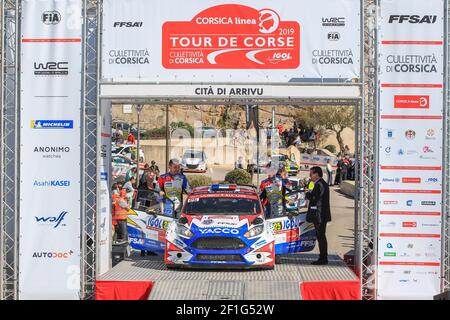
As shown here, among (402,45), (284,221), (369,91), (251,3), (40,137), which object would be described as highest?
(251,3)

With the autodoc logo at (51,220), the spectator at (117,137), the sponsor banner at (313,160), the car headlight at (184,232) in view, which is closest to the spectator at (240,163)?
the sponsor banner at (313,160)

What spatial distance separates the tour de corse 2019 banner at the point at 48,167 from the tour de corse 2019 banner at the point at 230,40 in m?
0.82

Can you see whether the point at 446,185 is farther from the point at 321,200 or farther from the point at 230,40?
the point at 230,40

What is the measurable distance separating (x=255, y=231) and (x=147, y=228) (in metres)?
2.31

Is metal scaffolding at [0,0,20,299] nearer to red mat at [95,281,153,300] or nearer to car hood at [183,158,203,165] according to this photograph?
red mat at [95,281,153,300]

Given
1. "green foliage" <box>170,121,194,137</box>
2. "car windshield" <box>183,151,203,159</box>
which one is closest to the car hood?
"car windshield" <box>183,151,203,159</box>

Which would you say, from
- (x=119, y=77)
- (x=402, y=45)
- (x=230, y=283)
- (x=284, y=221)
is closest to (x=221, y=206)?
(x=284, y=221)

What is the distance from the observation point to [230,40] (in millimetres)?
11086

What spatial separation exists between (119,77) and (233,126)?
151 feet

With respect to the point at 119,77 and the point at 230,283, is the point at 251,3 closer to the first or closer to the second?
the point at 119,77

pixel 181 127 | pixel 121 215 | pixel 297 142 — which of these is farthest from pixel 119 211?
pixel 181 127

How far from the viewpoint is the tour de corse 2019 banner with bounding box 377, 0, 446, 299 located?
10.8 m

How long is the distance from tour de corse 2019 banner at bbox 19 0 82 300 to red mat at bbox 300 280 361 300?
12.0ft

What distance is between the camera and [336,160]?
42188mm
